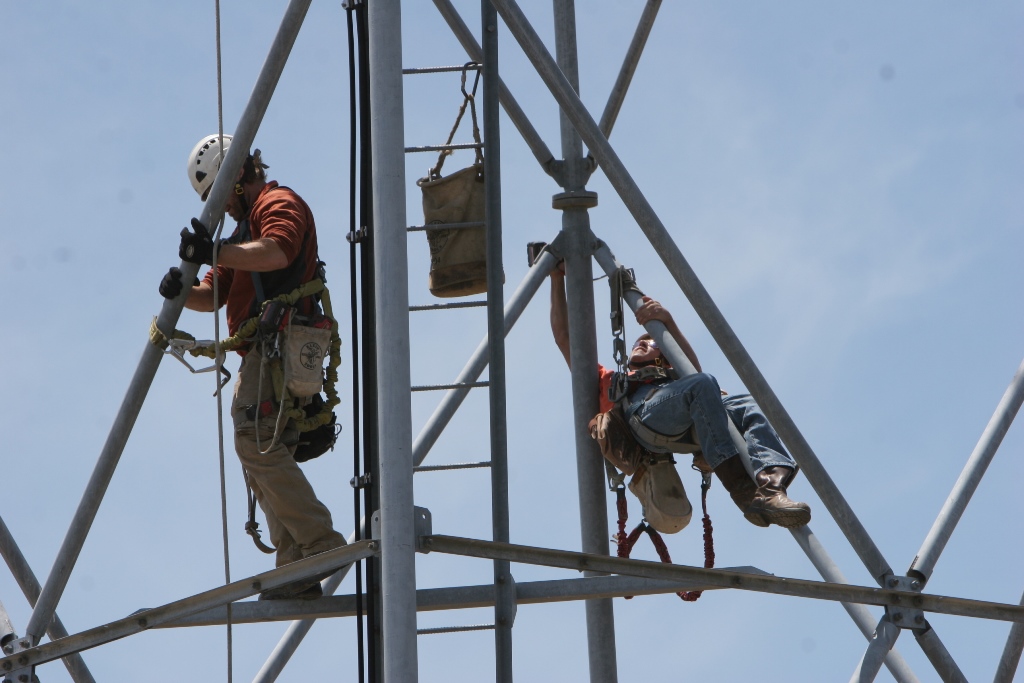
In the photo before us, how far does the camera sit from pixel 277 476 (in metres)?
9.88

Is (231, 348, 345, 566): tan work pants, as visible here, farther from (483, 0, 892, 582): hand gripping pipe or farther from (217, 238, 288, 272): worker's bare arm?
(483, 0, 892, 582): hand gripping pipe

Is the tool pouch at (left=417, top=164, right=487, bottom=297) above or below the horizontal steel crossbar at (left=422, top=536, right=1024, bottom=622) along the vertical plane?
above

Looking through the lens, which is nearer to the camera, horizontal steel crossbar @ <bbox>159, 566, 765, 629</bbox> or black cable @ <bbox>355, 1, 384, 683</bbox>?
black cable @ <bbox>355, 1, 384, 683</bbox>

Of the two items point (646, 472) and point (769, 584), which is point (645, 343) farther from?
point (769, 584)

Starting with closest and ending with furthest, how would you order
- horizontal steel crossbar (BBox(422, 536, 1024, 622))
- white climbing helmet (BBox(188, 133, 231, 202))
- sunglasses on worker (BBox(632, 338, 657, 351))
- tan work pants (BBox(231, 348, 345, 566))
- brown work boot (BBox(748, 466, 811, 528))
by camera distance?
1. horizontal steel crossbar (BBox(422, 536, 1024, 622))
2. tan work pants (BBox(231, 348, 345, 566))
3. brown work boot (BBox(748, 466, 811, 528))
4. white climbing helmet (BBox(188, 133, 231, 202))
5. sunglasses on worker (BBox(632, 338, 657, 351))

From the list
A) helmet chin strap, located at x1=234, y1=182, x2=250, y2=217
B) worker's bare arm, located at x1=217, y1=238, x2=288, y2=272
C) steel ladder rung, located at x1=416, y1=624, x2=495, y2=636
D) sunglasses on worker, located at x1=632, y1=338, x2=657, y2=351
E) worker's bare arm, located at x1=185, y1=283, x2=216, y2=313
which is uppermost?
helmet chin strap, located at x1=234, y1=182, x2=250, y2=217

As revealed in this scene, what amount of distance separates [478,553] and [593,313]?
122 inches

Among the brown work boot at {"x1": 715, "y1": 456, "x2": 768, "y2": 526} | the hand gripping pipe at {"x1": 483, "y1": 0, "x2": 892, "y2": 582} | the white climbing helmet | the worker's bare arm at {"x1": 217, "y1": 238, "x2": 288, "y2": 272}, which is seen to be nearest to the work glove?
the worker's bare arm at {"x1": 217, "y1": 238, "x2": 288, "y2": 272}

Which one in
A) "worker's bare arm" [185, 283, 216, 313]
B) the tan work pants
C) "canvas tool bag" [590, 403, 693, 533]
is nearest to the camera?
the tan work pants

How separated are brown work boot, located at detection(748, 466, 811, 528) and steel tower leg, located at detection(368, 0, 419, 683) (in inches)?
91.4

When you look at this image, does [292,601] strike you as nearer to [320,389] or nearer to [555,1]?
[320,389]

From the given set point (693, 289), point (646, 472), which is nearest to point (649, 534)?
point (646, 472)

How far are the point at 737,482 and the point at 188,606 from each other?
312 cm

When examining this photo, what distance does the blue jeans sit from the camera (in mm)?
10578
